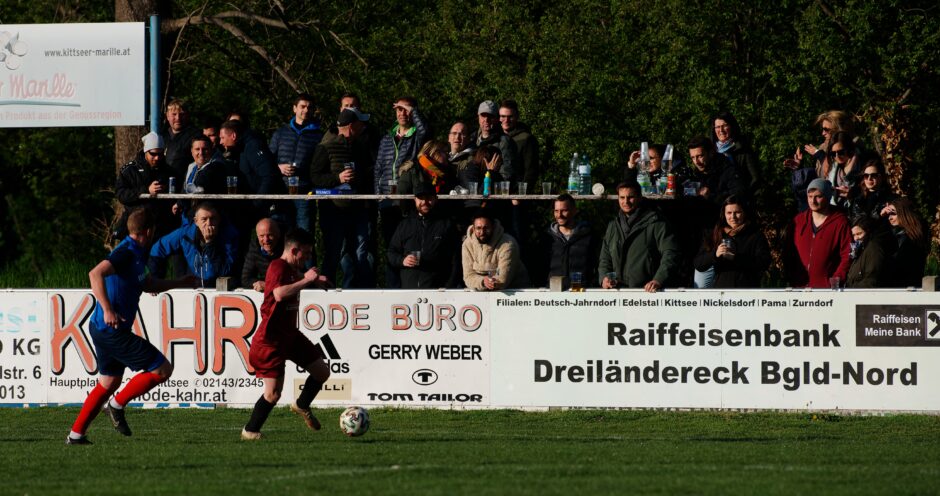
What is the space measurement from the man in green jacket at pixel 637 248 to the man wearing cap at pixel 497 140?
5.10 ft

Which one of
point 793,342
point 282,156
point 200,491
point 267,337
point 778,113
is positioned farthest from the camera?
point 778,113

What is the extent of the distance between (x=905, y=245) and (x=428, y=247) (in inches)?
192

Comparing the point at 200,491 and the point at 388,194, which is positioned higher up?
the point at 388,194

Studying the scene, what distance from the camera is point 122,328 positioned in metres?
12.8

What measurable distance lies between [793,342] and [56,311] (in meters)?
7.74

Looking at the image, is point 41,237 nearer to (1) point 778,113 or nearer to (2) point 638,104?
(2) point 638,104

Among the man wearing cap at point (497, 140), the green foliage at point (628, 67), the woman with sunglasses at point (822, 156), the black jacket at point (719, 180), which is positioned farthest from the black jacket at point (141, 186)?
the green foliage at point (628, 67)

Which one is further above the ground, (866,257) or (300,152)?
Answer: (300,152)

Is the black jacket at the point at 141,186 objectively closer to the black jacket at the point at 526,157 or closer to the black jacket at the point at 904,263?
the black jacket at the point at 526,157

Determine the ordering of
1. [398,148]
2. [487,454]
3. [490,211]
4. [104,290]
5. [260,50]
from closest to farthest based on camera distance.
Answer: [487,454]
[104,290]
[490,211]
[398,148]
[260,50]

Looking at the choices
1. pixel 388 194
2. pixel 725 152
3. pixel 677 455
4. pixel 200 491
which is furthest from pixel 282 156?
pixel 200 491

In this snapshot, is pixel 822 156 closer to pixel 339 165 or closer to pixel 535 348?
pixel 535 348

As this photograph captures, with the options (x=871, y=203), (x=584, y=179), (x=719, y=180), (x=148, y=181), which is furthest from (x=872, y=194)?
(x=148, y=181)

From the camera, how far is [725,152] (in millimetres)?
16844
